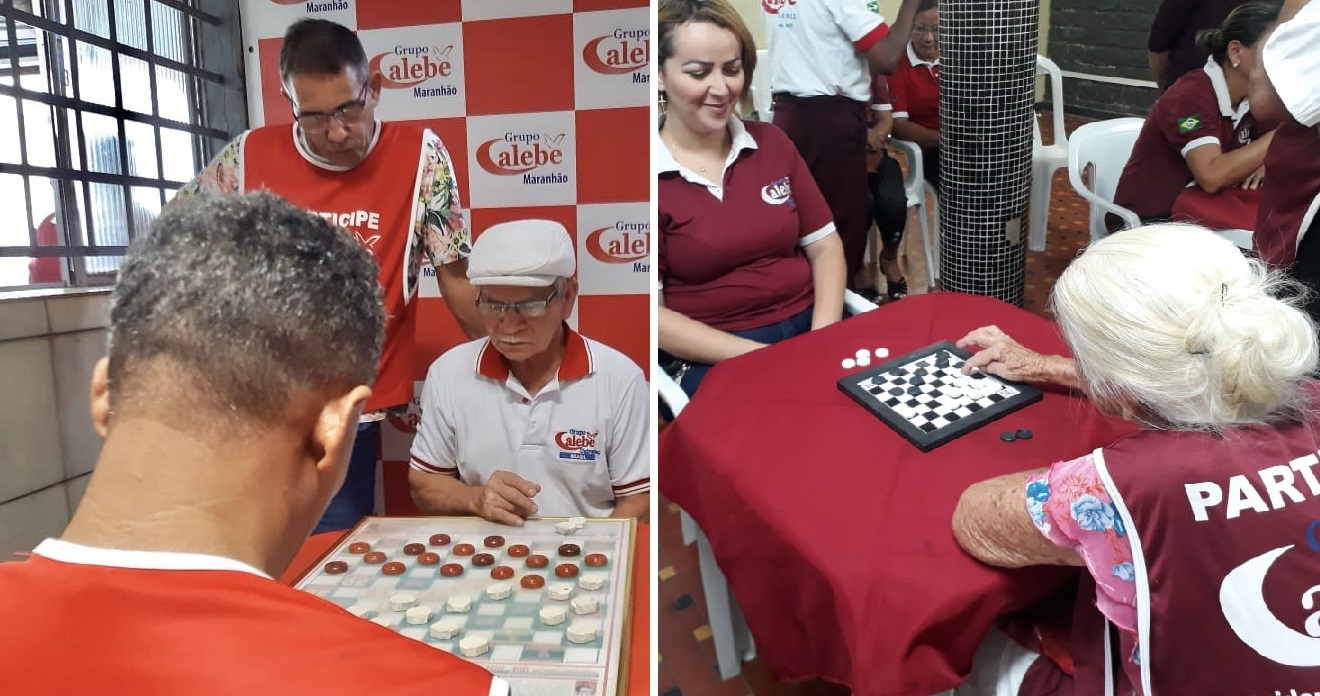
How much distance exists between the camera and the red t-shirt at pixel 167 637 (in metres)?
0.55

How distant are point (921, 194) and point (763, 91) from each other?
0.49m

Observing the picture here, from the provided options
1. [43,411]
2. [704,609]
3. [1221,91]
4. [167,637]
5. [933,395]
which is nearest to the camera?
[167,637]

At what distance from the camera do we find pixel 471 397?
973mm

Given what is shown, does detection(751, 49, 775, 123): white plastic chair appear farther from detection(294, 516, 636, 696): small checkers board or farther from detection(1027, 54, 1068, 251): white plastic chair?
detection(294, 516, 636, 696): small checkers board

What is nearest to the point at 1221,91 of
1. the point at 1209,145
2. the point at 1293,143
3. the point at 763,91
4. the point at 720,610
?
the point at 1209,145

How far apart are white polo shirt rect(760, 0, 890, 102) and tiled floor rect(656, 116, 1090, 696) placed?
57 cm

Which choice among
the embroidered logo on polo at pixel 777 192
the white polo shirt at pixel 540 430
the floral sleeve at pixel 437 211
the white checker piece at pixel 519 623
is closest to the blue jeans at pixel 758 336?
Answer: the embroidered logo on polo at pixel 777 192

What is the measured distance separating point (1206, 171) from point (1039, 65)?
1.26 feet

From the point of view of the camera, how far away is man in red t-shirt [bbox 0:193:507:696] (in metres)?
0.55

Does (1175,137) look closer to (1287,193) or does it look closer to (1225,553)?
(1287,193)

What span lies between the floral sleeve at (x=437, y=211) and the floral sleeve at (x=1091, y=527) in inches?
26.9

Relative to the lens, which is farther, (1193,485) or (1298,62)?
(1298,62)

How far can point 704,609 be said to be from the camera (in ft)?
6.10

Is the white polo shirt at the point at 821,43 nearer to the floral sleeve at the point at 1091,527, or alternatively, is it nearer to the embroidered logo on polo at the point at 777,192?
the embroidered logo on polo at the point at 777,192
